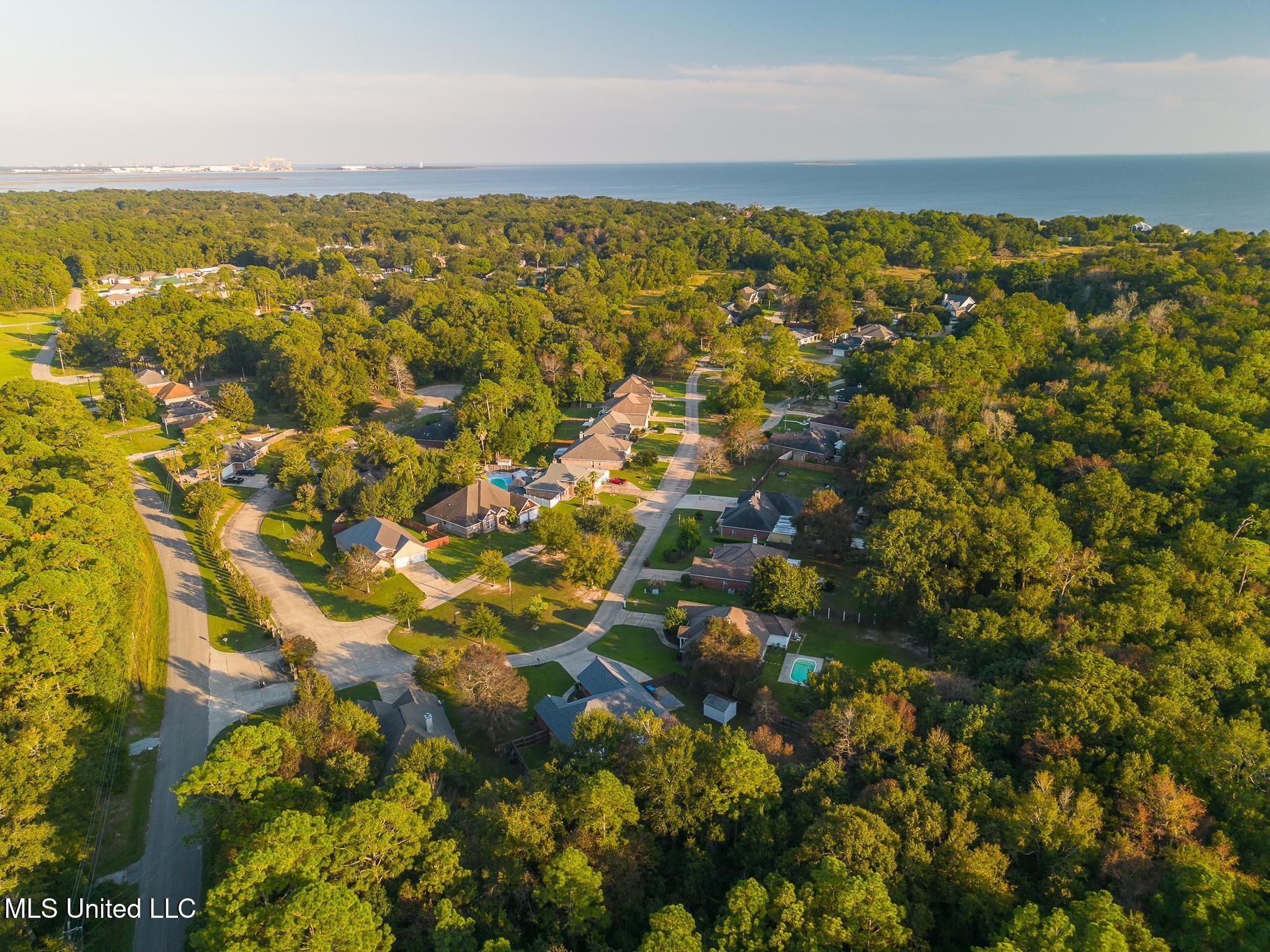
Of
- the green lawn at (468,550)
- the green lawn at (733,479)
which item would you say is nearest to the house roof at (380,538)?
the green lawn at (468,550)

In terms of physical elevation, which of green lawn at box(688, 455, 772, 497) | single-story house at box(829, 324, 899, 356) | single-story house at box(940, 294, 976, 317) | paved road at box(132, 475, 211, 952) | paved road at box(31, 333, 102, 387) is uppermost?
single-story house at box(940, 294, 976, 317)

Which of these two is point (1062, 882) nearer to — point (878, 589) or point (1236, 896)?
point (1236, 896)

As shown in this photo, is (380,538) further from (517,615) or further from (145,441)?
(145,441)

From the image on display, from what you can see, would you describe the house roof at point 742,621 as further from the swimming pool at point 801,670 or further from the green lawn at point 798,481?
the green lawn at point 798,481

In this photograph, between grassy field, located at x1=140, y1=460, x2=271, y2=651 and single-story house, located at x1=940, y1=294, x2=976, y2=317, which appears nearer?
grassy field, located at x1=140, y1=460, x2=271, y2=651

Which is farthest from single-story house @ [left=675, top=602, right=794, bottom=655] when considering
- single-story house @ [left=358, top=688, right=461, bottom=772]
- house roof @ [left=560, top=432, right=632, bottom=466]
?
house roof @ [left=560, top=432, right=632, bottom=466]

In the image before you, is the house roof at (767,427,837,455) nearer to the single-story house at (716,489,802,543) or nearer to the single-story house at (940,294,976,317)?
the single-story house at (716,489,802,543)

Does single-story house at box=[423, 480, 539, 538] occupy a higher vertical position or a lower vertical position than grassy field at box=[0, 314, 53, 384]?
lower
